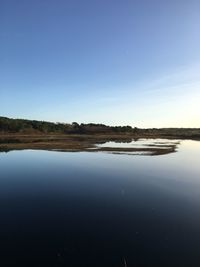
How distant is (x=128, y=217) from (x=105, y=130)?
476ft

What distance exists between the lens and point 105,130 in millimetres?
161500

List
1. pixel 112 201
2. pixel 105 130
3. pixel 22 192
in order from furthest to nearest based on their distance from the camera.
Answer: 1. pixel 105 130
2. pixel 22 192
3. pixel 112 201

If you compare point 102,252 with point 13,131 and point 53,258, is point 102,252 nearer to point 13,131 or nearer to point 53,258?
point 53,258

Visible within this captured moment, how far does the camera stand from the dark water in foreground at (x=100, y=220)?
1195 centimetres

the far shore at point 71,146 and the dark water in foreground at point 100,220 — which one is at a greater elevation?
the far shore at point 71,146

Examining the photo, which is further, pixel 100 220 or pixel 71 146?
pixel 71 146

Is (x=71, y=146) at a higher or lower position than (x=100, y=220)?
higher

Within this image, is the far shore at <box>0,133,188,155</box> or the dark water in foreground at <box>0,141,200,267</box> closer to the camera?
the dark water in foreground at <box>0,141,200,267</box>

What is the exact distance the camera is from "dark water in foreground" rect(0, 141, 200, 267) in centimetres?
1195

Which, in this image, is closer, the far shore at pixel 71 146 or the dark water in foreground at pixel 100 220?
the dark water in foreground at pixel 100 220

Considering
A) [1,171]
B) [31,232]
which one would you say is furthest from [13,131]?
[31,232]

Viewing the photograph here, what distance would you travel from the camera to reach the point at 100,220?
15977 millimetres

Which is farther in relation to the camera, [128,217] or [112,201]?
[112,201]

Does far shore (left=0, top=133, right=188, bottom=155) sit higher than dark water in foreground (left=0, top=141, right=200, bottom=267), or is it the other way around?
far shore (left=0, top=133, right=188, bottom=155)
